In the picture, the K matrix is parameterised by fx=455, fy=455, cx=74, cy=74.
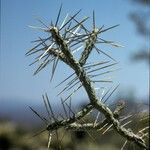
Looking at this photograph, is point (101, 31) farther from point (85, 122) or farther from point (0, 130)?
point (0, 130)

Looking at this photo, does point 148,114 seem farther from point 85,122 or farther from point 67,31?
point 67,31

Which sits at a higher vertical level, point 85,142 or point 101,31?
point 101,31

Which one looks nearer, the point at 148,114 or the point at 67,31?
the point at 67,31

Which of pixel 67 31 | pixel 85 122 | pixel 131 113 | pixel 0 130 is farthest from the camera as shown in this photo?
pixel 0 130

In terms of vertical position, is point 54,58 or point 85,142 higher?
point 54,58

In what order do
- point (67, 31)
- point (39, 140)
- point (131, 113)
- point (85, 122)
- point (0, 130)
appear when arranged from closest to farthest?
1. point (67, 31)
2. point (85, 122)
3. point (131, 113)
4. point (39, 140)
5. point (0, 130)

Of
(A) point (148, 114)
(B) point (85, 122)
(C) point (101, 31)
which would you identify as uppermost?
(C) point (101, 31)

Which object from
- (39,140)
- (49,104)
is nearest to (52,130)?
(49,104)

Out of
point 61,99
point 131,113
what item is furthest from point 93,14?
point 131,113

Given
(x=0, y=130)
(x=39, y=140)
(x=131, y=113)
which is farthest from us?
(x=0, y=130)
